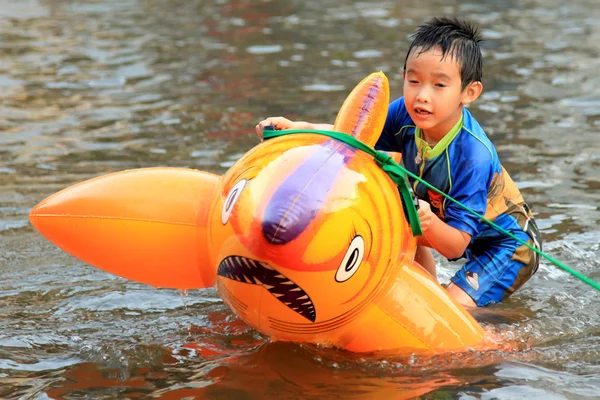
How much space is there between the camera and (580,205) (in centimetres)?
669

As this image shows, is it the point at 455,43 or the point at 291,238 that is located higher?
the point at 455,43

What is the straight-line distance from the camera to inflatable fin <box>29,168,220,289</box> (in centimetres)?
412

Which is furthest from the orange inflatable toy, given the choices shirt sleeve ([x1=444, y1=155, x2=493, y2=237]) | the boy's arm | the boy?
shirt sleeve ([x1=444, y1=155, x2=493, y2=237])

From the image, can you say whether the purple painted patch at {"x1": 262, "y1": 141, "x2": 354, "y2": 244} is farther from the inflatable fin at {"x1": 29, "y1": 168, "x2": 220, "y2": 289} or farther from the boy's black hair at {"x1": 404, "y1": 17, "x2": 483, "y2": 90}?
the boy's black hair at {"x1": 404, "y1": 17, "x2": 483, "y2": 90}

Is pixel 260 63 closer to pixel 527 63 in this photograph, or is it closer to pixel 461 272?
pixel 527 63

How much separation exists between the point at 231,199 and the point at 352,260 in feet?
1.82

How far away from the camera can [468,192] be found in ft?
14.2

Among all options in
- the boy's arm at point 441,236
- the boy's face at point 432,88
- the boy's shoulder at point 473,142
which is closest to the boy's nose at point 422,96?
the boy's face at point 432,88

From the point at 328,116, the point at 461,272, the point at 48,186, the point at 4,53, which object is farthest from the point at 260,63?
the point at 461,272

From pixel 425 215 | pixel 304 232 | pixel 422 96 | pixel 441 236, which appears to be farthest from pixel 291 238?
pixel 422 96

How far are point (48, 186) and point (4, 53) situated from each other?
5979mm

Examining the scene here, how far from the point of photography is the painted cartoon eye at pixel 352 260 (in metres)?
3.56

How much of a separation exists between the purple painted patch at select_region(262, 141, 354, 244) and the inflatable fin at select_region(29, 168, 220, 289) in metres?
0.68

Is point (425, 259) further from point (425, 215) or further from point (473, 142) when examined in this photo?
point (425, 215)
